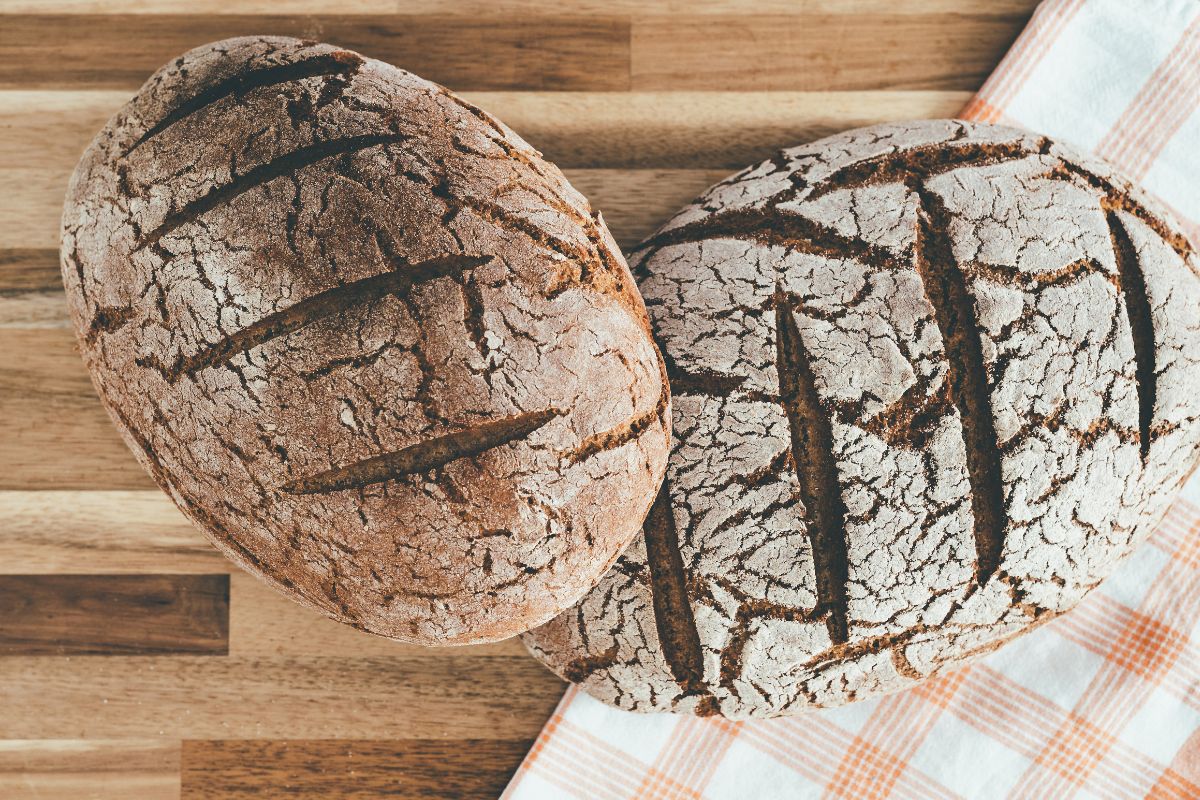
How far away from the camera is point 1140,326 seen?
1007 millimetres

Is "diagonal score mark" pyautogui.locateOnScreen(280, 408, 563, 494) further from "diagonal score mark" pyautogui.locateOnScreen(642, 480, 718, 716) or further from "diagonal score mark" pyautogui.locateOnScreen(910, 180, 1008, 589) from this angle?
"diagonal score mark" pyautogui.locateOnScreen(910, 180, 1008, 589)

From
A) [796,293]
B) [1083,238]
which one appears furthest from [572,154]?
[1083,238]

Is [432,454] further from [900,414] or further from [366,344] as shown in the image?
[900,414]

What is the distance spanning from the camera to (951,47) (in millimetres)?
1256

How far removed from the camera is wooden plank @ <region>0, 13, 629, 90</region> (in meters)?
1.23

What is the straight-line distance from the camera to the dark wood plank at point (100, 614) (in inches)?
49.0

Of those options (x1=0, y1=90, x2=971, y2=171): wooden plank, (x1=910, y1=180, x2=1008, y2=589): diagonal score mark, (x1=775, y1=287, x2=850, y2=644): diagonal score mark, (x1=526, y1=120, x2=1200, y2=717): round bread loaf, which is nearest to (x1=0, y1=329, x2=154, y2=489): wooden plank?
(x1=0, y1=90, x2=971, y2=171): wooden plank

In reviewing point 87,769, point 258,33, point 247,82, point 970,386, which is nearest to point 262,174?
point 247,82

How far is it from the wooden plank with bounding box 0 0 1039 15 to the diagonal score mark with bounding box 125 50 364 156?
1.38 ft

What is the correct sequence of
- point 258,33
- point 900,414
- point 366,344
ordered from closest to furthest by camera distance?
point 366,344
point 900,414
point 258,33

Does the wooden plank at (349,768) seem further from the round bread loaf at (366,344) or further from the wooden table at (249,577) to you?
the round bread loaf at (366,344)

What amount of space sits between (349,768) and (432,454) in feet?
2.40

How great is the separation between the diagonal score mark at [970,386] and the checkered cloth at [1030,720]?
14.4 inches

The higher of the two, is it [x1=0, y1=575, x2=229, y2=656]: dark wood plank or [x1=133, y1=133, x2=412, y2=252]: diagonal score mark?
[x1=133, y1=133, x2=412, y2=252]: diagonal score mark
